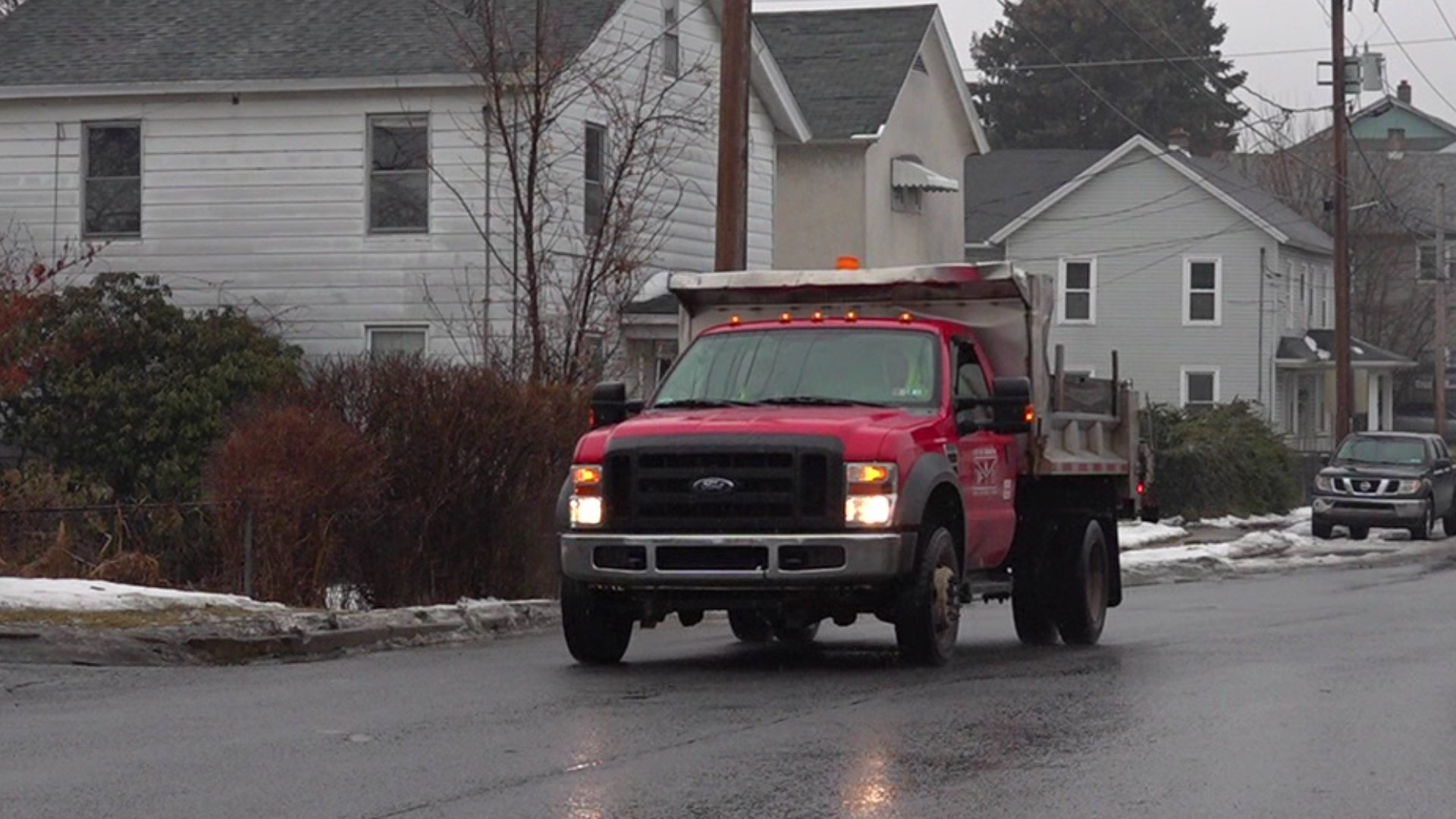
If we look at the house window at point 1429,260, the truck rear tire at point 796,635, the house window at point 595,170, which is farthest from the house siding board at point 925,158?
the house window at point 1429,260

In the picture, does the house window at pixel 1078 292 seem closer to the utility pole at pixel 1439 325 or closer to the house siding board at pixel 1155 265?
the house siding board at pixel 1155 265

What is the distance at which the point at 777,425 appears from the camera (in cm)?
1333

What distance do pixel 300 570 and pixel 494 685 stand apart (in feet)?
15.7

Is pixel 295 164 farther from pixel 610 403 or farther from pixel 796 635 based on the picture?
pixel 610 403

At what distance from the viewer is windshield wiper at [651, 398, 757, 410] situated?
46.6 feet

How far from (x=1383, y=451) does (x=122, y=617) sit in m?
26.0

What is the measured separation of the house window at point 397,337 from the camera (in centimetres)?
2955

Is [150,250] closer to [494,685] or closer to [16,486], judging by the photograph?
[16,486]

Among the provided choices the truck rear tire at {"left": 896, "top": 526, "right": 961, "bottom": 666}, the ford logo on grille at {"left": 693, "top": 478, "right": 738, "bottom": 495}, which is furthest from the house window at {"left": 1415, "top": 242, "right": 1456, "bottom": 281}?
the ford logo on grille at {"left": 693, "top": 478, "right": 738, "bottom": 495}

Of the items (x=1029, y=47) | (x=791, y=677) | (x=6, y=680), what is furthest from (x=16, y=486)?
(x=1029, y=47)

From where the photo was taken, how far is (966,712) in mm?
11562

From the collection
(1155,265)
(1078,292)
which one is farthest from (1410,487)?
(1078,292)

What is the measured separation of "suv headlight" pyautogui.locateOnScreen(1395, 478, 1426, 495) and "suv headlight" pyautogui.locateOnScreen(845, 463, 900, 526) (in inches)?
957

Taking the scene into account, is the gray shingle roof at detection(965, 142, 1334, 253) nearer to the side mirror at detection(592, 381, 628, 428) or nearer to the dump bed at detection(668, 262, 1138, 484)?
the dump bed at detection(668, 262, 1138, 484)
